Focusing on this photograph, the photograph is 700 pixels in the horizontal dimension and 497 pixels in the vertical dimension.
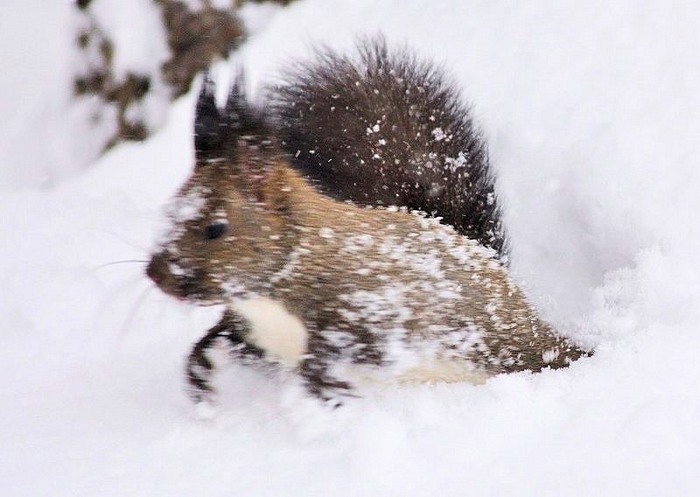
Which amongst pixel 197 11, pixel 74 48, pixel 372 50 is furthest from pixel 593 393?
pixel 74 48

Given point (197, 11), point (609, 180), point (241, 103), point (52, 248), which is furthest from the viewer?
point (197, 11)

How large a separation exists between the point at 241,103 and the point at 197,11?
1624 millimetres

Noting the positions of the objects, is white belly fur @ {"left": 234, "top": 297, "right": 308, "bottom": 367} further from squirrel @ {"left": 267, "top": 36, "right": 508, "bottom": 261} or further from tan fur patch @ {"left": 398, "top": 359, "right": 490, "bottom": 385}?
squirrel @ {"left": 267, "top": 36, "right": 508, "bottom": 261}

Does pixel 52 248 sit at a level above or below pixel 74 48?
below

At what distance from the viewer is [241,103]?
165cm

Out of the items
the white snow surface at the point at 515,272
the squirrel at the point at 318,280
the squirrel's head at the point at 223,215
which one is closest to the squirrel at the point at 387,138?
the squirrel at the point at 318,280

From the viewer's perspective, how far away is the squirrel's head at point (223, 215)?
1.67 m

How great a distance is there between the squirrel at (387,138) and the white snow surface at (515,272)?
27cm

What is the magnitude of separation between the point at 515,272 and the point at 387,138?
0.60 metres

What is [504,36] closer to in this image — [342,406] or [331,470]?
[342,406]

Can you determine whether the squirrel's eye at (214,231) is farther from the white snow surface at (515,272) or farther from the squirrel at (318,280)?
the white snow surface at (515,272)

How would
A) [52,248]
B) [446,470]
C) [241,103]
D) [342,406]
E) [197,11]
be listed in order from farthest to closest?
[197,11], [52,248], [342,406], [241,103], [446,470]

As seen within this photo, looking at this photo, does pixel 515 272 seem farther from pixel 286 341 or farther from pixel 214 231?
pixel 214 231

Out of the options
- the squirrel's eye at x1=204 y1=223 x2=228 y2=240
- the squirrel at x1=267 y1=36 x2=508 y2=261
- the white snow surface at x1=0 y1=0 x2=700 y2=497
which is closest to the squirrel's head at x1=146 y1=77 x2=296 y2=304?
the squirrel's eye at x1=204 y1=223 x2=228 y2=240
